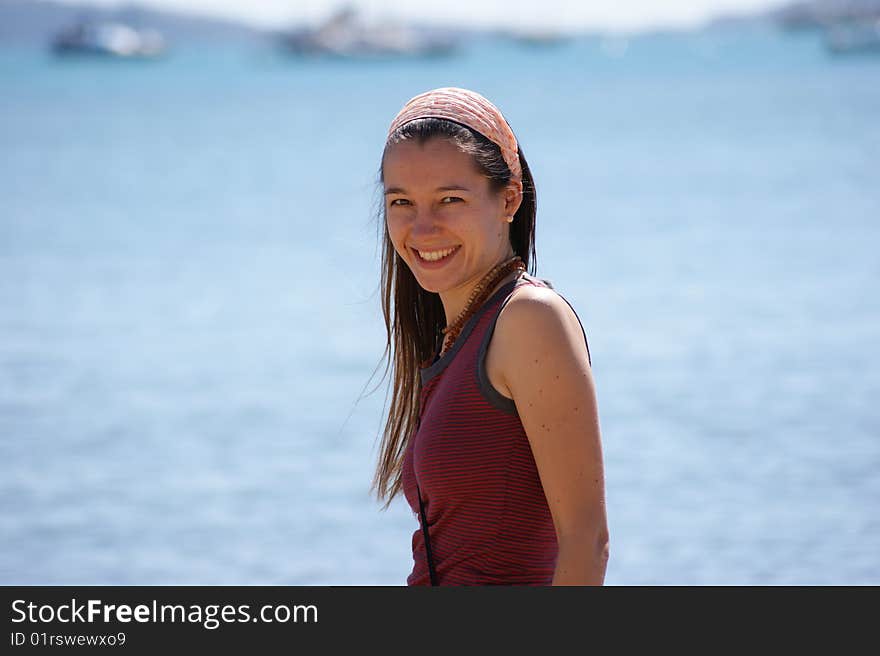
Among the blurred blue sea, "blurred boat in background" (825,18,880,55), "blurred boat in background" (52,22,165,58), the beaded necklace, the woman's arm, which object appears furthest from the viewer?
"blurred boat in background" (52,22,165,58)

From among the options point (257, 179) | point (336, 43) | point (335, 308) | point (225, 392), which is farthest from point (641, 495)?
point (336, 43)

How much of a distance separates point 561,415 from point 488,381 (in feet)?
0.54

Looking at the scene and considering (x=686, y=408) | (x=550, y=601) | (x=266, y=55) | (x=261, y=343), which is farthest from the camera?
(x=266, y=55)

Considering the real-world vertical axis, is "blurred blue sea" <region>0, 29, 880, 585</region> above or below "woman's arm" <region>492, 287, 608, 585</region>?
above

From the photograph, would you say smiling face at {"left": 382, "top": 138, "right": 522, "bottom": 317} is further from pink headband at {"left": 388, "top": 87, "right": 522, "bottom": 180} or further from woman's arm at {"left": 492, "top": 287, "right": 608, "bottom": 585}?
woman's arm at {"left": 492, "top": 287, "right": 608, "bottom": 585}

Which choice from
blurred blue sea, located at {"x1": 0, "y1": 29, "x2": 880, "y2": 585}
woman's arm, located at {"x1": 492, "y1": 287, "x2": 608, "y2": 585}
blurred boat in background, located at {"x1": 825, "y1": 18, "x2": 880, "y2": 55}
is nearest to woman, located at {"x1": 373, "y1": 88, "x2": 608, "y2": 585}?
woman's arm, located at {"x1": 492, "y1": 287, "x2": 608, "y2": 585}

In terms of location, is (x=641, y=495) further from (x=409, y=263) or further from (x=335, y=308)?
(x=335, y=308)

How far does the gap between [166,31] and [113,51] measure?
177 feet

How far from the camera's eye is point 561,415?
257cm

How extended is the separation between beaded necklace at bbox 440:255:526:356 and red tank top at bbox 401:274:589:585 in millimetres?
84

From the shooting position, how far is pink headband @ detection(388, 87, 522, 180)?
276 centimetres

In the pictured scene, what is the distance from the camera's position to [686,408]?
1274 cm

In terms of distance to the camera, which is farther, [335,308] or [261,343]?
[335,308]

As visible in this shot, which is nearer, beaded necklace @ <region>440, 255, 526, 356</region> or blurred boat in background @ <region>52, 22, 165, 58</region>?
beaded necklace @ <region>440, 255, 526, 356</region>
